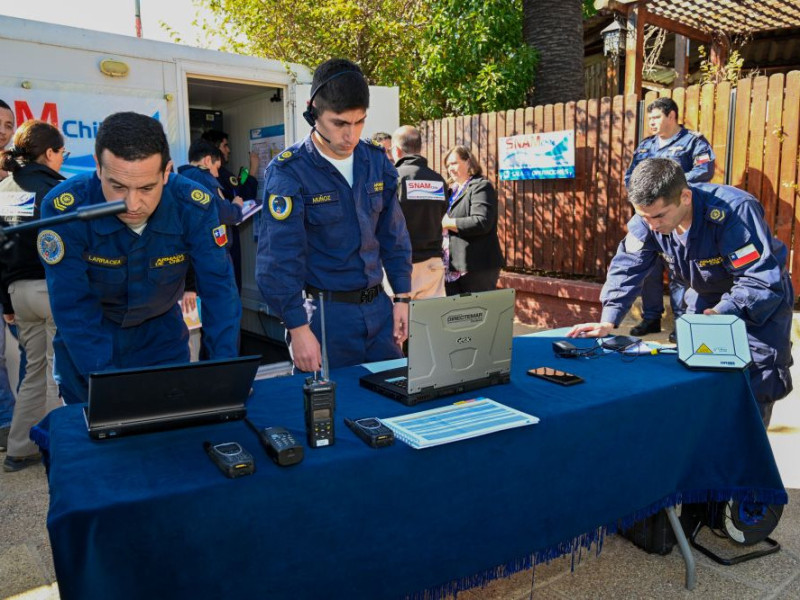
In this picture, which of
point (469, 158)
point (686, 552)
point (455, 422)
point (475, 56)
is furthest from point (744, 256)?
point (475, 56)

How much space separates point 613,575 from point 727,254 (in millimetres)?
1383

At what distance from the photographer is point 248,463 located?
150 cm

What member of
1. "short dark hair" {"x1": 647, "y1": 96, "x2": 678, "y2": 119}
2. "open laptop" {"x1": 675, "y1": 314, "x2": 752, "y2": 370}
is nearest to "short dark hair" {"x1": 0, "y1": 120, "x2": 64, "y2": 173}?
"open laptop" {"x1": 675, "y1": 314, "x2": 752, "y2": 370}

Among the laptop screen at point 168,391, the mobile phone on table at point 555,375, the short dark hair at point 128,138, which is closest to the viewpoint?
the laptop screen at point 168,391

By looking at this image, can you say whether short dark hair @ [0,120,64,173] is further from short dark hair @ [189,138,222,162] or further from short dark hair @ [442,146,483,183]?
short dark hair @ [442,146,483,183]

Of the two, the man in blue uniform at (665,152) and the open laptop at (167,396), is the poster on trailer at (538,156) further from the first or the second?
the open laptop at (167,396)

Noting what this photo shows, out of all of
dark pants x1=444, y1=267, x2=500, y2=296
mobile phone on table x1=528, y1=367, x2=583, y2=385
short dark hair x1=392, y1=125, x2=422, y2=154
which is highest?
short dark hair x1=392, y1=125, x2=422, y2=154

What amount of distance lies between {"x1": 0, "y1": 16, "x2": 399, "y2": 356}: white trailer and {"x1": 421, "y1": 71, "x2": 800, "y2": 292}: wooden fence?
2.17 m

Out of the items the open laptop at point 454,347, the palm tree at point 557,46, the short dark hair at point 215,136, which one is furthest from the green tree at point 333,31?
the open laptop at point 454,347

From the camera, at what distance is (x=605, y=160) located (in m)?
6.36

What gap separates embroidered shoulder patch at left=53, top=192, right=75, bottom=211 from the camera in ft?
6.86

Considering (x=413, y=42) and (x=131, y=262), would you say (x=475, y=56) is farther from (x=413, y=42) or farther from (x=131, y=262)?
(x=131, y=262)

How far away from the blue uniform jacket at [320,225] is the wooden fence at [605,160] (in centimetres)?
383

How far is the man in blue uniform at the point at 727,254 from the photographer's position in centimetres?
265
